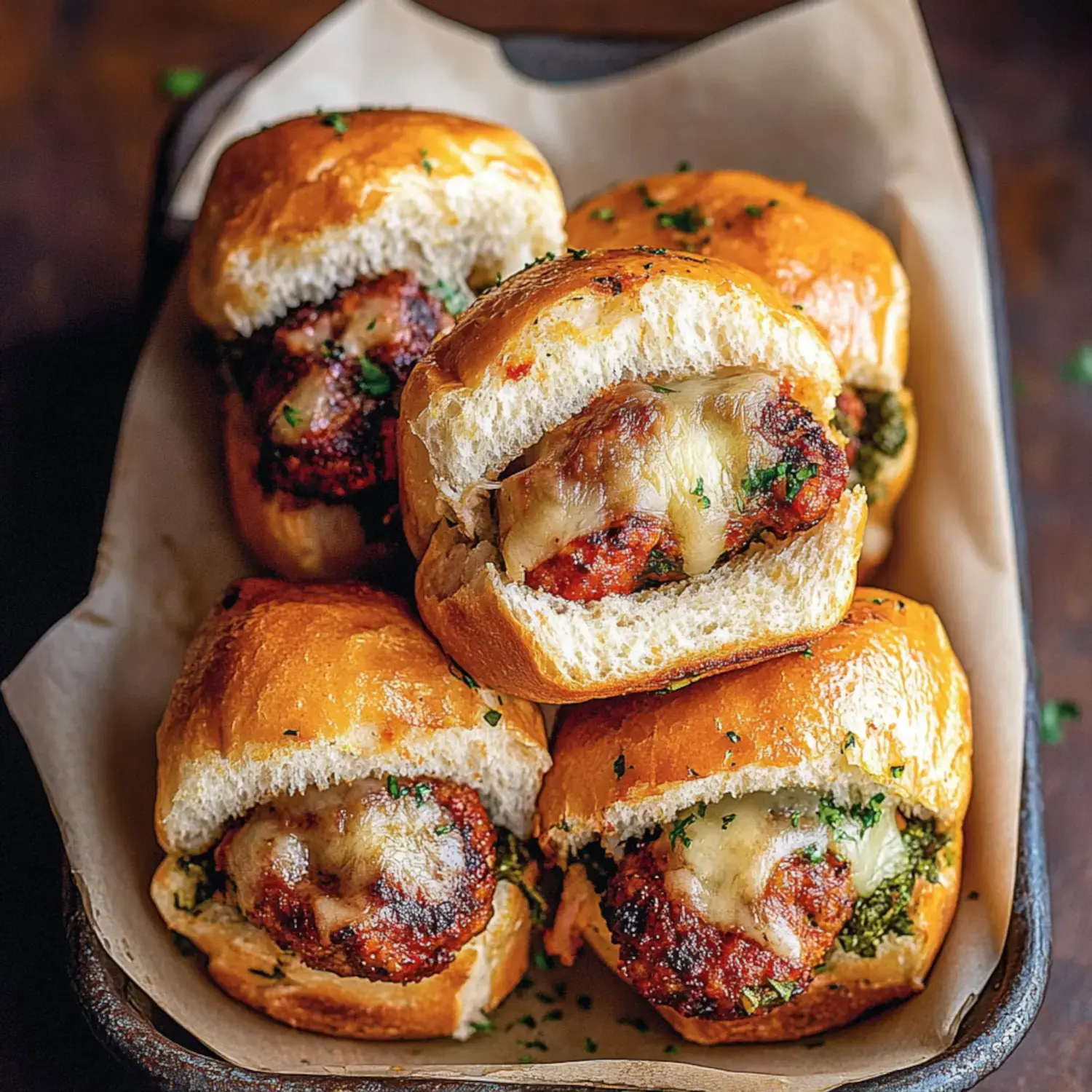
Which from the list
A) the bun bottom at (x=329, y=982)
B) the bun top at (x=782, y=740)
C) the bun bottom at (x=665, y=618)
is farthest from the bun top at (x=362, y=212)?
the bun bottom at (x=329, y=982)

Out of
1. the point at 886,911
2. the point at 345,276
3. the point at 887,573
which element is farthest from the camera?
the point at 887,573

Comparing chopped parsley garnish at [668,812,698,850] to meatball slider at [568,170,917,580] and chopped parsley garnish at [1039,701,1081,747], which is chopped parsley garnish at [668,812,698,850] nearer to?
meatball slider at [568,170,917,580]

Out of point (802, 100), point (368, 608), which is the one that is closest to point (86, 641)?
point (368, 608)

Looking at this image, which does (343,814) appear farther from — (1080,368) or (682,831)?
(1080,368)

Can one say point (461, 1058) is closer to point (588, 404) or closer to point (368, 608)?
point (368, 608)

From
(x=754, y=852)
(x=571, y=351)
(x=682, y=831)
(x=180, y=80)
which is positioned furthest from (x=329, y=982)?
(x=180, y=80)

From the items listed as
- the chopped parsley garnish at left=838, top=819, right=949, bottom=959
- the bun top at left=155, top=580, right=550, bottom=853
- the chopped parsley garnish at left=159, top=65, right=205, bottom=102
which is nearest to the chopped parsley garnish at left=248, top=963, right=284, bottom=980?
the bun top at left=155, top=580, right=550, bottom=853

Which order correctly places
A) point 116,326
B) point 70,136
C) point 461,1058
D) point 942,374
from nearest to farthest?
point 461,1058 → point 942,374 → point 116,326 → point 70,136
